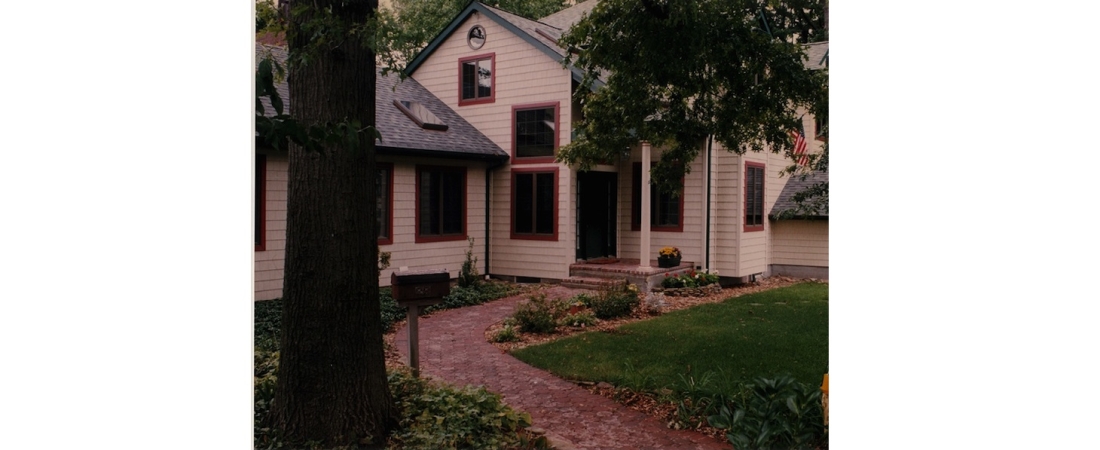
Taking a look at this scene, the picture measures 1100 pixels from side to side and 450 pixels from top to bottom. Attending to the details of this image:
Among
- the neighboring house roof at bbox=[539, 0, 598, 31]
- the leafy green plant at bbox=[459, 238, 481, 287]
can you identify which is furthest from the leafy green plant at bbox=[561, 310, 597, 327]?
the neighboring house roof at bbox=[539, 0, 598, 31]

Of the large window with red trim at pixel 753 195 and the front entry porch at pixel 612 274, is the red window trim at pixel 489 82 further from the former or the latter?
the large window with red trim at pixel 753 195

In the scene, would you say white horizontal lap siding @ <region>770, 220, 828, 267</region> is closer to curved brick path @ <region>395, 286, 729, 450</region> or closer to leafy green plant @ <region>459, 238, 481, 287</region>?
curved brick path @ <region>395, 286, 729, 450</region>

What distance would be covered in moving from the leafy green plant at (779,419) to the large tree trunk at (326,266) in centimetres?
203

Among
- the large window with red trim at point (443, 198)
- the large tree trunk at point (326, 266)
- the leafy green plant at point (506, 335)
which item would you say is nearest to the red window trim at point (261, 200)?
the large window with red trim at point (443, 198)

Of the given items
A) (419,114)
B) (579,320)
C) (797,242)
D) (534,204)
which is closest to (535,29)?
(419,114)

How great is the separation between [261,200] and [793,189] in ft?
17.1

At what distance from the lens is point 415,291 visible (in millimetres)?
4973

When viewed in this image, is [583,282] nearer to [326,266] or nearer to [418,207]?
[418,207]

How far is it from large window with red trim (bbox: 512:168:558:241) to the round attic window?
1.71 metres

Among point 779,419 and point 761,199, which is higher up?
point 761,199

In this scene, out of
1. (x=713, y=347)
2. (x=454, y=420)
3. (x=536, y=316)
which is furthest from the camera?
(x=536, y=316)
